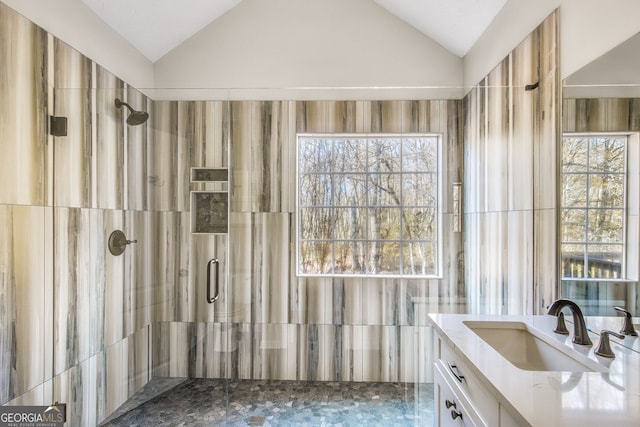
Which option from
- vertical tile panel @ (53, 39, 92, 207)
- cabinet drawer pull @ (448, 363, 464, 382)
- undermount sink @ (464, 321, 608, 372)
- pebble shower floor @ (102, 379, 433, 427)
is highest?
vertical tile panel @ (53, 39, 92, 207)

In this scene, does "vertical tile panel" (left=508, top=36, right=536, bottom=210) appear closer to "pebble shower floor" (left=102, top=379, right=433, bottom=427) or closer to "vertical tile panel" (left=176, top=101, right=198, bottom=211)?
"pebble shower floor" (left=102, top=379, right=433, bottom=427)

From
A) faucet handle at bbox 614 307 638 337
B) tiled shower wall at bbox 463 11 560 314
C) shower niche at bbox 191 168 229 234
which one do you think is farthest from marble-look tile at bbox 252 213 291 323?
faucet handle at bbox 614 307 638 337

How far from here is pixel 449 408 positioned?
1.17 m

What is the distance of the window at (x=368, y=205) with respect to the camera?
2.20 metres

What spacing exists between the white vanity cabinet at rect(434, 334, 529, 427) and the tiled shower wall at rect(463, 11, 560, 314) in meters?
0.69

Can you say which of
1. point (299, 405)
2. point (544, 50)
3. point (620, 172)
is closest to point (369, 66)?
point (544, 50)

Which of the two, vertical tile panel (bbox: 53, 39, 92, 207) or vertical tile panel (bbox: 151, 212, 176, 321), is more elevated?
vertical tile panel (bbox: 53, 39, 92, 207)

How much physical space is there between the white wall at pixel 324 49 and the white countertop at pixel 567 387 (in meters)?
2.01

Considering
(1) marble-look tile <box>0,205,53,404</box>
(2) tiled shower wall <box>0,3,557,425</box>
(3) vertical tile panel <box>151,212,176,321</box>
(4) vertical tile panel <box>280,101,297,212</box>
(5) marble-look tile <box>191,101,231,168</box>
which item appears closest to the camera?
(1) marble-look tile <box>0,205,53,404</box>

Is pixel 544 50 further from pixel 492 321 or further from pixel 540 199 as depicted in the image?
pixel 492 321

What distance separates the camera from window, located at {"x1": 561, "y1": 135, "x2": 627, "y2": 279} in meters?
1.09

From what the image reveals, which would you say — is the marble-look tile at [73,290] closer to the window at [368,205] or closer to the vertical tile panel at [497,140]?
the window at [368,205]

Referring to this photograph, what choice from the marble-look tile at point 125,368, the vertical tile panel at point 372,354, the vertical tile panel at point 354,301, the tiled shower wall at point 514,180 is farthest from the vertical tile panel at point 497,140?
the marble-look tile at point 125,368

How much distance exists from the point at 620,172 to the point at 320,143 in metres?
1.71
